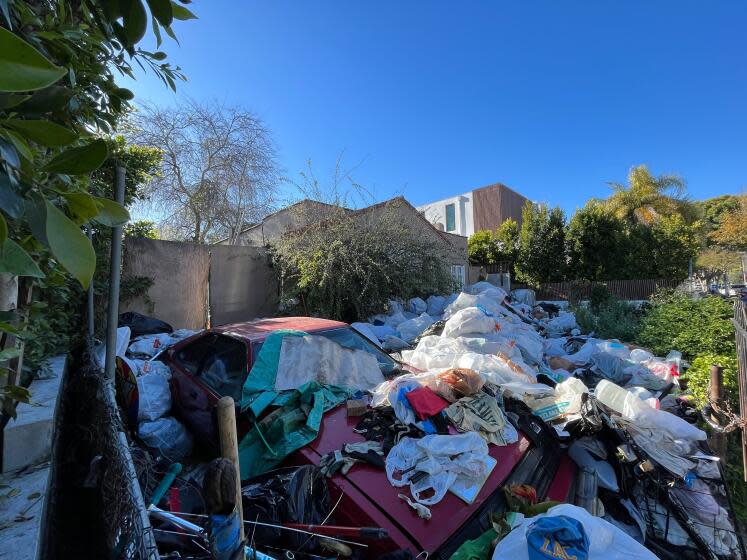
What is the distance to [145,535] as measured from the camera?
4.10 feet

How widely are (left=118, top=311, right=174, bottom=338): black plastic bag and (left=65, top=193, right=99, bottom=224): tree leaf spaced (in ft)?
21.9

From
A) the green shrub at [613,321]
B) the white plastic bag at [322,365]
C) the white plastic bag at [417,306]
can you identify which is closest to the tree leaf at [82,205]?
the white plastic bag at [322,365]

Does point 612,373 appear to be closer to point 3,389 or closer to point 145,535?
point 145,535

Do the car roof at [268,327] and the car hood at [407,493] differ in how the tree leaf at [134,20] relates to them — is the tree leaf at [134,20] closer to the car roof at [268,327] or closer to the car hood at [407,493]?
the car hood at [407,493]

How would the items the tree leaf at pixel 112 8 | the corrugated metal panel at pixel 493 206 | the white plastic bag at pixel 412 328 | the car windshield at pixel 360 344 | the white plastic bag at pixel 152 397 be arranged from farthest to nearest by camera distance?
the corrugated metal panel at pixel 493 206
the white plastic bag at pixel 412 328
the car windshield at pixel 360 344
the white plastic bag at pixel 152 397
the tree leaf at pixel 112 8

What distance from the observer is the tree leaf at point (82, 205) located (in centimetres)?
58

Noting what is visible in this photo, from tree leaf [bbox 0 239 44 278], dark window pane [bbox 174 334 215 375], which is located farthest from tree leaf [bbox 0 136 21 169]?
dark window pane [bbox 174 334 215 375]

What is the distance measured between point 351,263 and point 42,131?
869cm

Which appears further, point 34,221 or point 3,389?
point 3,389

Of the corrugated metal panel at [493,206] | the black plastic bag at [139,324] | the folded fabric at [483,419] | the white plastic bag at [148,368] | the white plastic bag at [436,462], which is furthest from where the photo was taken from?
the corrugated metal panel at [493,206]

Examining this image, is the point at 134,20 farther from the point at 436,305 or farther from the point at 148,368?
the point at 436,305

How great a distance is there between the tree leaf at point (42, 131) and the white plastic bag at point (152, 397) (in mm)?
3930

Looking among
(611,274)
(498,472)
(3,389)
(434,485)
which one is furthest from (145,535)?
(611,274)

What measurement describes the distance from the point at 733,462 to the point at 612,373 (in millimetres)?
2159
